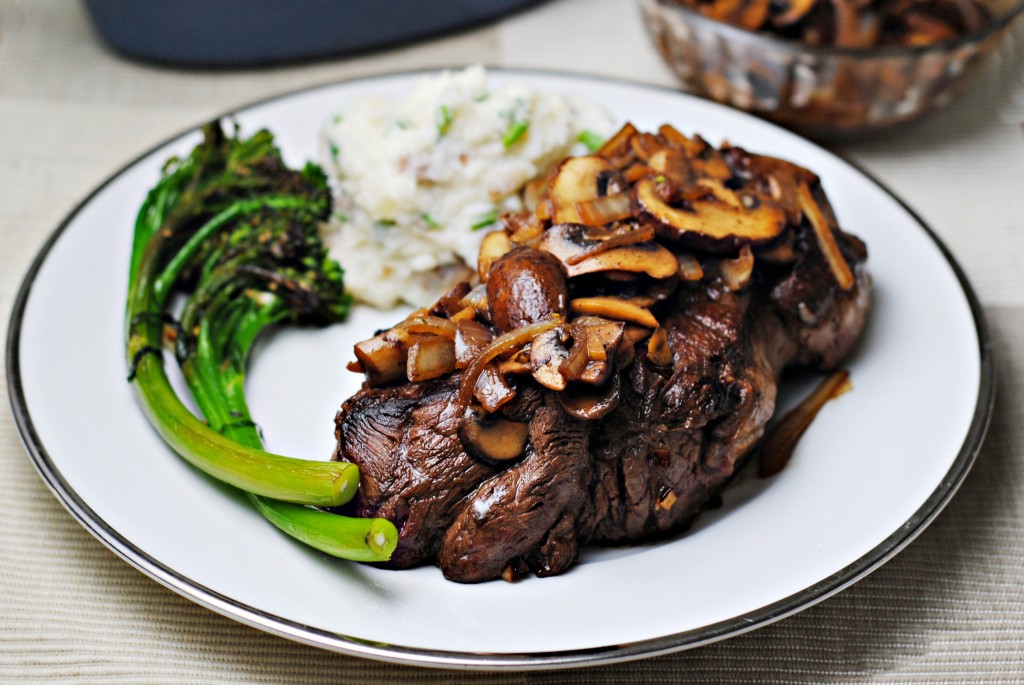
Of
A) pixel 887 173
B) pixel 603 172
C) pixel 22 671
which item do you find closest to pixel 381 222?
pixel 603 172

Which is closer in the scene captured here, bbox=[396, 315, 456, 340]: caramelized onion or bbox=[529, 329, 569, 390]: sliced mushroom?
bbox=[529, 329, 569, 390]: sliced mushroom

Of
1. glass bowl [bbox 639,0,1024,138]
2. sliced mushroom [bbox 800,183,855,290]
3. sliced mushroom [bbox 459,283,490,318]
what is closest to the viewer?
sliced mushroom [bbox 459,283,490,318]

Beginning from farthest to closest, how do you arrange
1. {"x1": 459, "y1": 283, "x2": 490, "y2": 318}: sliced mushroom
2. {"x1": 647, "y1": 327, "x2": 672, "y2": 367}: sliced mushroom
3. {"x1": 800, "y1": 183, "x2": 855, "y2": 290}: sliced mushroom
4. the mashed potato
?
the mashed potato → {"x1": 800, "y1": 183, "x2": 855, "y2": 290}: sliced mushroom → {"x1": 459, "y1": 283, "x2": 490, "y2": 318}: sliced mushroom → {"x1": 647, "y1": 327, "x2": 672, "y2": 367}: sliced mushroom

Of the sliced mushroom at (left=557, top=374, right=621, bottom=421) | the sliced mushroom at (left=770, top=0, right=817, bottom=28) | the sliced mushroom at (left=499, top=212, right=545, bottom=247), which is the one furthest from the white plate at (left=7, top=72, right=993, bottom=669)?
the sliced mushroom at (left=770, top=0, right=817, bottom=28)

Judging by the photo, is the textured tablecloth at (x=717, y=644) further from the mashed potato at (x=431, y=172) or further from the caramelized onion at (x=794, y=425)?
the mashed potato at (x=431, y=172)

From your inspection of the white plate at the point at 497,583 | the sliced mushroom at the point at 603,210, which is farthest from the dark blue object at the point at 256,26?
the sliced mushroom at the point at 603,210

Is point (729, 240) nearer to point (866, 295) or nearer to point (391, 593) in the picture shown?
point (866, 295)

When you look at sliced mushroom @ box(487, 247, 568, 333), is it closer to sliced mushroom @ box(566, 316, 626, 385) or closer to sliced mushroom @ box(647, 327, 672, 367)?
sliced mushroom @ box(566, 316, 626, 385)

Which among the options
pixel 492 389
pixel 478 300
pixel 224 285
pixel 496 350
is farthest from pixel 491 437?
pixel 224 285
